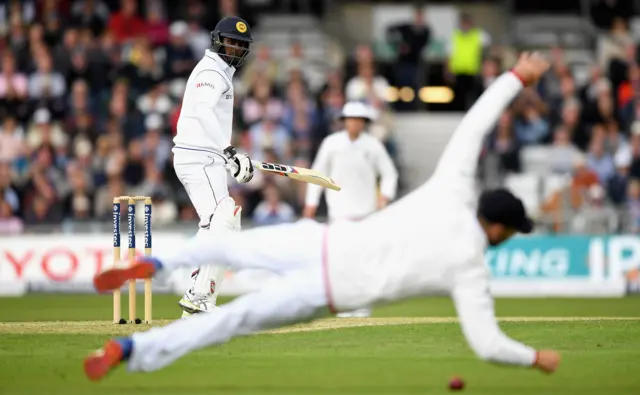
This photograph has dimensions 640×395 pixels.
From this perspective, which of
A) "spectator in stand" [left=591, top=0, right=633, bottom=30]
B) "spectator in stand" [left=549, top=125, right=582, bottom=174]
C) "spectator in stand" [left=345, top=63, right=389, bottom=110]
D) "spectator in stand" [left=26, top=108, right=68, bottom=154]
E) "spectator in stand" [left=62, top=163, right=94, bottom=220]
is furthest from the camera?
"spectator in stand" [left=591, top=0, right=633, bottom=30]

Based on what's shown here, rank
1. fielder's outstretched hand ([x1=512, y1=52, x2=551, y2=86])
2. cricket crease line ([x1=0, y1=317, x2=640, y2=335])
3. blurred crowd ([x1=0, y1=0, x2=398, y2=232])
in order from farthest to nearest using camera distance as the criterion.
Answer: blurred crowd ([x1=0, y1=0, x2=398, y2=232]) → cricket crease line ([x1=0, y1=317, x2=640, y2=335]) → fielder's outstretched hand ([x1=512, y1=52, x2=551, y2=86])

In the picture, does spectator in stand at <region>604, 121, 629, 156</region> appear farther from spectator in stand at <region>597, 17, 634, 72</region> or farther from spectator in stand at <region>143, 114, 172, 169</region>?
Result: spectator in stand at <region>143, 114, 172, 169</region>

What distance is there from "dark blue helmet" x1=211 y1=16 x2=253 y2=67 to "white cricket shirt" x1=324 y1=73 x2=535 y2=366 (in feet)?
13.7

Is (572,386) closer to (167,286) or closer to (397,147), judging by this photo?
(167,286)

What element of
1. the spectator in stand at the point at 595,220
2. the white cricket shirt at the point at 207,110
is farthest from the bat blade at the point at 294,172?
the spectator in stand at the point at 595,220

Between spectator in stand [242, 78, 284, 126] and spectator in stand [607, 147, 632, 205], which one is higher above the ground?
spectator in stand [242, 78, 284, 126]

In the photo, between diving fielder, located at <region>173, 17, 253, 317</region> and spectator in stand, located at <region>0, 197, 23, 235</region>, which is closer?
diving fielder, located at <region>173, 17, 253, 317</region>

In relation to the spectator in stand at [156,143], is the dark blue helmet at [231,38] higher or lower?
higher

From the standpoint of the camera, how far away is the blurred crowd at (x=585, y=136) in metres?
18.8

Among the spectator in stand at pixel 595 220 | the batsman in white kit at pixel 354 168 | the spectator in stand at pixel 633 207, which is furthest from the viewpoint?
the spectator in stand at pixel 595 220

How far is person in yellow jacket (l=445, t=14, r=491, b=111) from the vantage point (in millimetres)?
21562

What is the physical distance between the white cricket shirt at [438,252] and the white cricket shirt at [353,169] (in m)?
6.96

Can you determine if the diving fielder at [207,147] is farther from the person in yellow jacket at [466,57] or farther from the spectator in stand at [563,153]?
the person in yellow jacket at [466,57]

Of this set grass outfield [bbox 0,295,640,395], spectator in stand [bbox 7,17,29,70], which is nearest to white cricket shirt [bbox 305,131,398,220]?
grass outfield [bbox 0,295,640,395]
